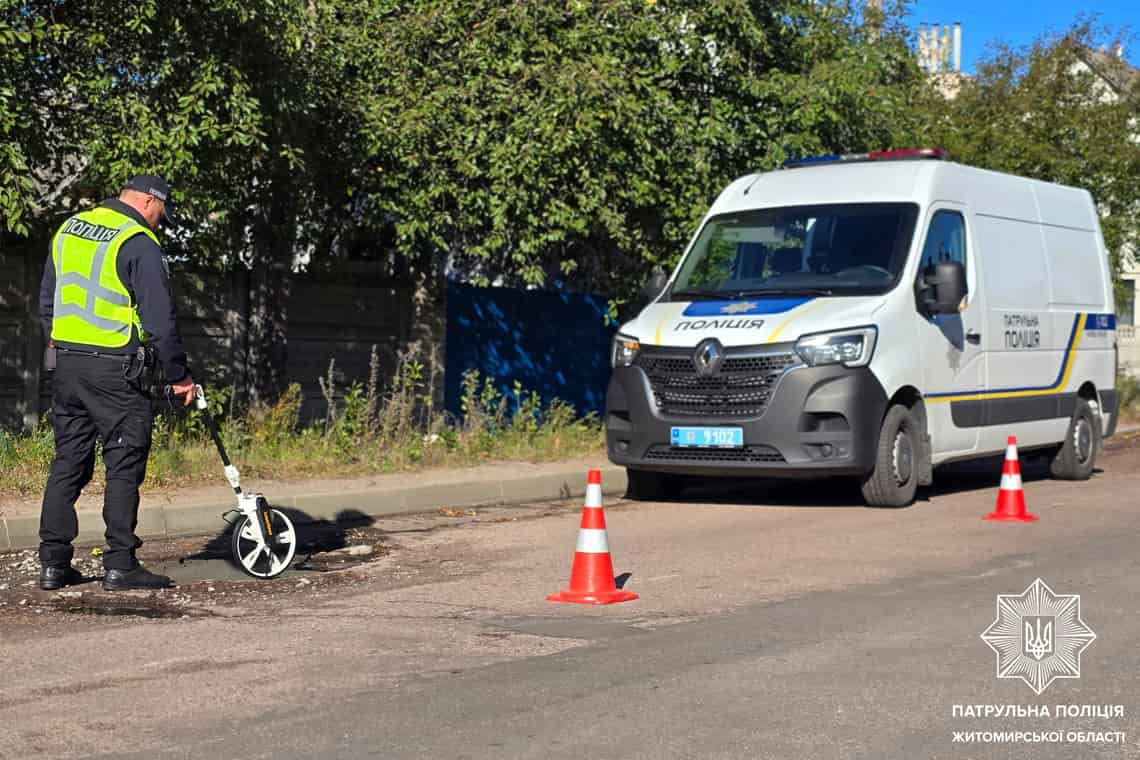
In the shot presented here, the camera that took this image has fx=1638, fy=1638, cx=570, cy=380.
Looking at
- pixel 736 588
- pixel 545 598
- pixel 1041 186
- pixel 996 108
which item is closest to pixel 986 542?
pixel 736 588

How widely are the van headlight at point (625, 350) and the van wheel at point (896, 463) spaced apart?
6.20ft

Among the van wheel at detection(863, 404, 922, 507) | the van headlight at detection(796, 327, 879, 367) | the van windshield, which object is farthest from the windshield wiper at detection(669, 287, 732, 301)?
the van wheel at detection(863, 404, 922, 507)

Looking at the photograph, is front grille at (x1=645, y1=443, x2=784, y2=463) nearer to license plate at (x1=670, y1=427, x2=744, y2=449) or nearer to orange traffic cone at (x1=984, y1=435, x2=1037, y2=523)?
license plate at (x1=670, y1=427, x2=744, y2=449)

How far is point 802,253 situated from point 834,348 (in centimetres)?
137

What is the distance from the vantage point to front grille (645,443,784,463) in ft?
37.9

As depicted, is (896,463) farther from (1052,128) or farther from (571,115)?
(1052,128)

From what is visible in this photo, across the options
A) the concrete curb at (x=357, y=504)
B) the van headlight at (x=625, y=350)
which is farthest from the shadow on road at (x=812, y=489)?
the van headlight at (x=625, y=350)

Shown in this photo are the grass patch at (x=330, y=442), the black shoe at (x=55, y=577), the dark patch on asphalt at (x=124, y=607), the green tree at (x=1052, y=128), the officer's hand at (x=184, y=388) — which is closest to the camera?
the dark patch on asphalt at (x=124, y=607)

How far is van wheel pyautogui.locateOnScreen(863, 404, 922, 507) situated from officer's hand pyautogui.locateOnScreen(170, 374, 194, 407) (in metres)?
5.57

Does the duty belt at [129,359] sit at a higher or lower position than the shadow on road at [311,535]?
higher

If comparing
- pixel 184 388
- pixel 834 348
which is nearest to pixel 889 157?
pixel 834 348

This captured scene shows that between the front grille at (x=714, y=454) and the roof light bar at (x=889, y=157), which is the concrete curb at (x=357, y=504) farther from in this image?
the roof light bar at (x=889, y=157)

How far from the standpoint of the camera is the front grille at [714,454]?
11547mm

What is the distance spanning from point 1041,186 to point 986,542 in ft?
17.8
